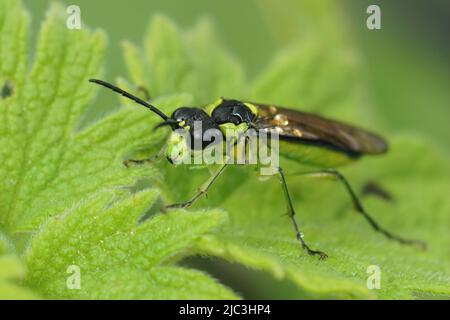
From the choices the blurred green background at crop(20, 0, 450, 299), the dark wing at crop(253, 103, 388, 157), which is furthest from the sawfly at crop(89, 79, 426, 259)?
the blurred green background at crop(20, 0, 450, 299)

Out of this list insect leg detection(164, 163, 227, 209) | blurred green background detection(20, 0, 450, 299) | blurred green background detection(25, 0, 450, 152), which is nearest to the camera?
insect leg detection(164, 163, 227, 209)

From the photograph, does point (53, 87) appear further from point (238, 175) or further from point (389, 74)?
point (389, 74)

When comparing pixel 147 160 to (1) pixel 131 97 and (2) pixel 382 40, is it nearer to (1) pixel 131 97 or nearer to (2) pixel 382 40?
(1) pixel 131 97

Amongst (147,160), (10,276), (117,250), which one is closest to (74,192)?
(147,160)

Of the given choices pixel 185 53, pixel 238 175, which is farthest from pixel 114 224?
pixel 185 53

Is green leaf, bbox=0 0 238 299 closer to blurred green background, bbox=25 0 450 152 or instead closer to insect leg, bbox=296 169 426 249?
insect leg, bbox=296 169 426 249

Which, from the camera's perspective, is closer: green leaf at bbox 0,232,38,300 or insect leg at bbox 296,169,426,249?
green leaf at bbox 0,232,38,300
